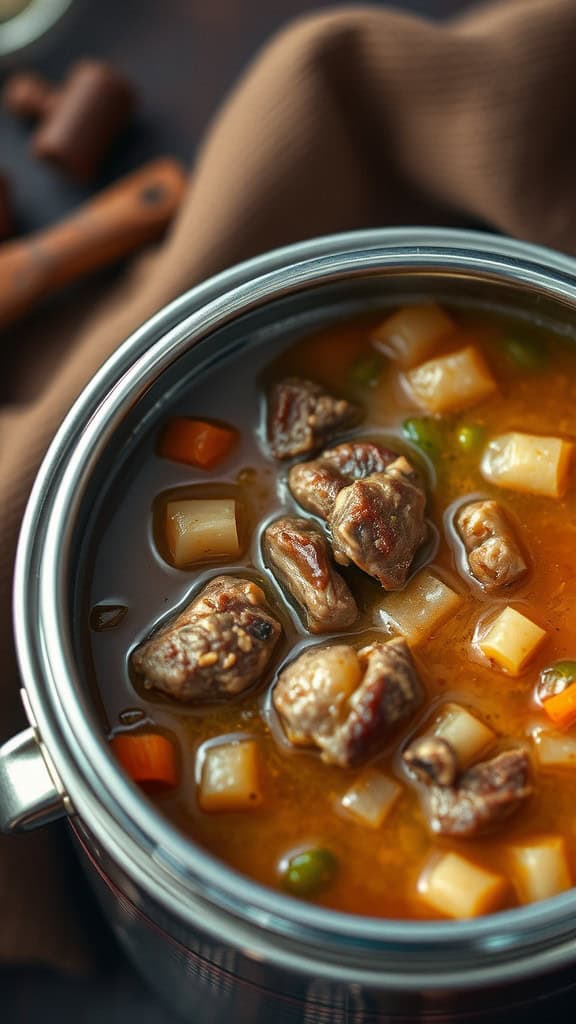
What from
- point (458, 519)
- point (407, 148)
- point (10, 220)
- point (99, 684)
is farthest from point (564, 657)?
point (10, 220)

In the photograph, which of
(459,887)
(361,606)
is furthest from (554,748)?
(361,606)

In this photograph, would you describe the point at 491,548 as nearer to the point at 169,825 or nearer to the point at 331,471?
the point at 331,471

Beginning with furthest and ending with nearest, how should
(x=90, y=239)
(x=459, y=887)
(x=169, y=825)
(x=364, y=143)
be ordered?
(x=90, y=239)
(x=364, y=143)
(x=459, y=887)
(x=169, y=825)

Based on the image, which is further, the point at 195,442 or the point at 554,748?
the point at 195,442

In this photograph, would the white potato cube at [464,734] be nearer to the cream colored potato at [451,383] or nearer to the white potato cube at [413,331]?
the cream colored potato at [451,383]

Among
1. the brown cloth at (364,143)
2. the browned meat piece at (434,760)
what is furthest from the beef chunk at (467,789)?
the brown cloth at (364,143)

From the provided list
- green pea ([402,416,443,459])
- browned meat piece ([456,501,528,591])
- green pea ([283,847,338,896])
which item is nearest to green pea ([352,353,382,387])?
green pea ([402,416,443,459])
